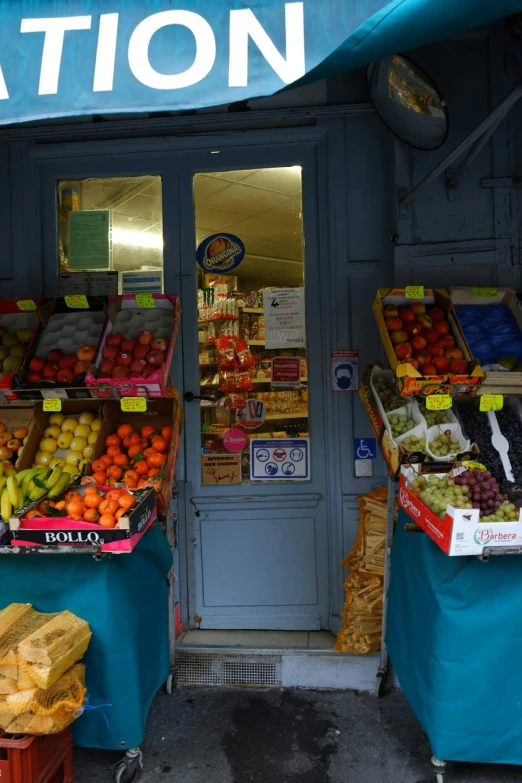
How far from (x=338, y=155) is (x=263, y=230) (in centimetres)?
74

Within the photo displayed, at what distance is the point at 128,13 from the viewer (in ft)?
6.99

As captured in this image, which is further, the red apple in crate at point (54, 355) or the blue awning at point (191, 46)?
the red apple in crate at point (54, 355)

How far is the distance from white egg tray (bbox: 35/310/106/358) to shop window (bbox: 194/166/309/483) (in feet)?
2.50

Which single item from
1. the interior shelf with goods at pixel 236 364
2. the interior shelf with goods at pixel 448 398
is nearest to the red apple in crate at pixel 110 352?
the interior shelf with goods at pixel 236 364

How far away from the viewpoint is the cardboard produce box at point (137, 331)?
3.57 m

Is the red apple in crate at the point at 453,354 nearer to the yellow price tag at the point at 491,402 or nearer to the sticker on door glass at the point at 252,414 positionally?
the yellow price tag at the point at 491,402

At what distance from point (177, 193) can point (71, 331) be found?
1.30m

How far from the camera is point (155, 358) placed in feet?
12.4

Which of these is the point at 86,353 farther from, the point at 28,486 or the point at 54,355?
the point at 28,486

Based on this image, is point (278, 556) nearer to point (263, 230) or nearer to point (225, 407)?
point (225, 407)

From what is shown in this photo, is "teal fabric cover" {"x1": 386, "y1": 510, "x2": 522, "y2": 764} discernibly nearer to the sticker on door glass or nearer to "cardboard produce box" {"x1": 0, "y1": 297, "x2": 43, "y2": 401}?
the sticker on door glass

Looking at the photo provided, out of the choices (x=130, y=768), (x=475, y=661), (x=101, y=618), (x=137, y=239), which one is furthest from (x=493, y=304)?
(x=130, y=768)

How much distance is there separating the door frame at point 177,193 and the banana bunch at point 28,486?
3.77ft

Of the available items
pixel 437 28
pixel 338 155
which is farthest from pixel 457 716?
pixel 338 155
